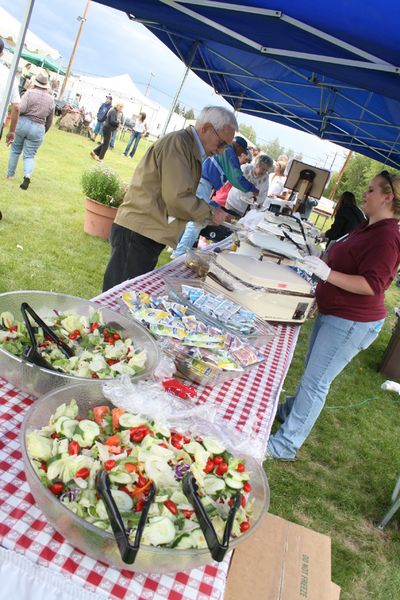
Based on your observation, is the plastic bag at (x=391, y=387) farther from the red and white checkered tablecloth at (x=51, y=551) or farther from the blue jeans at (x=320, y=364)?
the red and white checkered tablecloth at (x=51, y=551)

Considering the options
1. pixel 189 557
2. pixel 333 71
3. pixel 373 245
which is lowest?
pixel 189 557

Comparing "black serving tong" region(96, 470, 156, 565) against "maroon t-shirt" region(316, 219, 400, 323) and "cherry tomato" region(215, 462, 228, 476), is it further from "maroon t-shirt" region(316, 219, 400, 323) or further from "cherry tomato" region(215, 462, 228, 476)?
"maroon t-shirt" region(316, 219, 400, 323)

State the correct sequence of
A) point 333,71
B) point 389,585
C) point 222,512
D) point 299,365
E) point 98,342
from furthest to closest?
point 299,365 → point 333,71 → point 389,585 → point 98,342 → point 222,512

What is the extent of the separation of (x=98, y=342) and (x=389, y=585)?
204 cm

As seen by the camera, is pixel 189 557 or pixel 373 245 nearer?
pixel 189 557

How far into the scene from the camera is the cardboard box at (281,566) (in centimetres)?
125

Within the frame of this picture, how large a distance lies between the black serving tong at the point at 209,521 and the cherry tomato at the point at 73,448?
0.67 feet

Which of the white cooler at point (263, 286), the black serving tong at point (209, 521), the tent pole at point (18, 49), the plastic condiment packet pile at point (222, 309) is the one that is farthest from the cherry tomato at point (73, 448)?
the tent pole at point (18, 49)

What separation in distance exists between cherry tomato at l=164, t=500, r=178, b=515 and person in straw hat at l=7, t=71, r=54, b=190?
6.35 m

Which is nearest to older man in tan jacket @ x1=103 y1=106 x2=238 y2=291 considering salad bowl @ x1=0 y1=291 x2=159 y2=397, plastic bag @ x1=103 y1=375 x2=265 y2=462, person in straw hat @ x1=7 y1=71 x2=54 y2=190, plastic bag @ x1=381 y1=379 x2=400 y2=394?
salad bowl @ x1=0 y1=291 x2=159 y2=397

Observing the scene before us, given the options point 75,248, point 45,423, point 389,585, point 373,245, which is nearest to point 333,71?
point 373,245

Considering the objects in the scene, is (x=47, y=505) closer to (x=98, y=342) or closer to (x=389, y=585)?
(x=98, y=342)

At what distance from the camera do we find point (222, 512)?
32.8 inches

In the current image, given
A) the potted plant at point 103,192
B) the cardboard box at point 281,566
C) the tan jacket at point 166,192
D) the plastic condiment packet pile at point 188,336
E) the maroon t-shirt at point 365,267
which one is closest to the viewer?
the cardboard box at point 281,566
